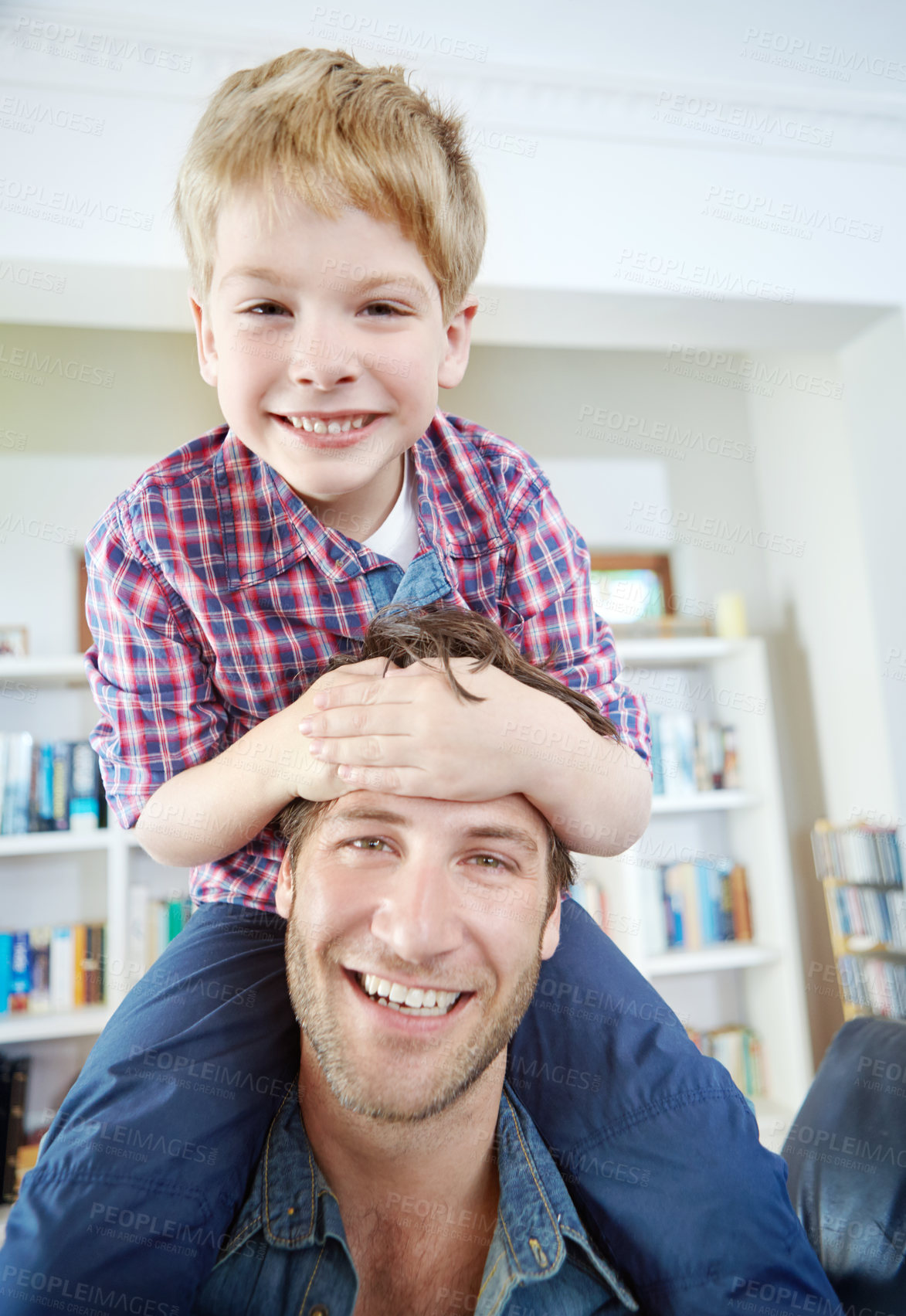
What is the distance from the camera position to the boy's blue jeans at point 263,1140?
88 centimetres

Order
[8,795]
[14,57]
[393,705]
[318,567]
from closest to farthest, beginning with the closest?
[393,705], [318,567], [14,57], [8,795]

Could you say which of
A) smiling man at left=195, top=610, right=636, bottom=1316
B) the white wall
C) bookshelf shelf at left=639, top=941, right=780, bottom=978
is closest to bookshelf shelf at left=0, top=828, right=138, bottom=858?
the white wall

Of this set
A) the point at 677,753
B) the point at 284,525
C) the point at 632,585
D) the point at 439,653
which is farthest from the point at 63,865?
the point at 439,653

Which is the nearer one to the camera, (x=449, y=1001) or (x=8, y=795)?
(x=449, y=1001)

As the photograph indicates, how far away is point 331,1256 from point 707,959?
8.34 ft

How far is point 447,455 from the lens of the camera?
1229mm

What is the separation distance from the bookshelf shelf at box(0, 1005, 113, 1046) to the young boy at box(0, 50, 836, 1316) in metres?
2.00

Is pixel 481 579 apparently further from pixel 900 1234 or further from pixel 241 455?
pixel 900 1234

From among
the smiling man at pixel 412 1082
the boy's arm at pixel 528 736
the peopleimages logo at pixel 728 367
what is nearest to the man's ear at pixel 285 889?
the smiling man at pixel 412 1082

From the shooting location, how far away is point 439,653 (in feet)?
3.29

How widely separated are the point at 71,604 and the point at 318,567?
249 cm

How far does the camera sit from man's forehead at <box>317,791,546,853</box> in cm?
100

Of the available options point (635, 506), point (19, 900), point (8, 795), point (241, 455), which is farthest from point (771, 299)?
point (19, 900)

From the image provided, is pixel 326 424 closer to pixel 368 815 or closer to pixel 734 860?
pixel 368 815
